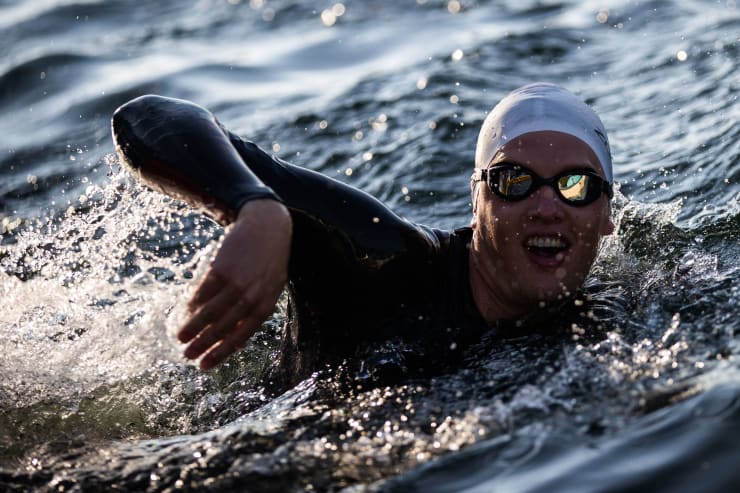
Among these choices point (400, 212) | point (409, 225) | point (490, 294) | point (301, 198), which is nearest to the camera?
point (301, 198)

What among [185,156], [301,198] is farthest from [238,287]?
[301,198]

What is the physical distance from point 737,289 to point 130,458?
2.58 metres

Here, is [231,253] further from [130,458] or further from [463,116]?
[463,116]

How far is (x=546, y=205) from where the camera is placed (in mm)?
4590

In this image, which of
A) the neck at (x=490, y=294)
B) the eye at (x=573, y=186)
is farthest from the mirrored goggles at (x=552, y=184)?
the neck at (x=490, y=294)

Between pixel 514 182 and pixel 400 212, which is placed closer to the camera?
pixel 514 182

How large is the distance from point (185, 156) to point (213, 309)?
788mm

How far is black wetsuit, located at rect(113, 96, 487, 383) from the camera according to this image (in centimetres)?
407

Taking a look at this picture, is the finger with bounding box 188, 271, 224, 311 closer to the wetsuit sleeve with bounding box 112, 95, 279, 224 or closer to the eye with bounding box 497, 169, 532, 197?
the wetsuit sleeve with bounding box 112, 95, 279, 224

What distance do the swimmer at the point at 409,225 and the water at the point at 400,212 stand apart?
0.79ft

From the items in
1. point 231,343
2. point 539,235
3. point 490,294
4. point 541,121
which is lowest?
point 490,294

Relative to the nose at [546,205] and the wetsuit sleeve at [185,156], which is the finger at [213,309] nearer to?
the wetsuit sleeve at [185,156]

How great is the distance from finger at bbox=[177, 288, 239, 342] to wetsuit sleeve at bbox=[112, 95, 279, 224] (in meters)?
0.37

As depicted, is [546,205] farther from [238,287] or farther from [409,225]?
[238,287]
